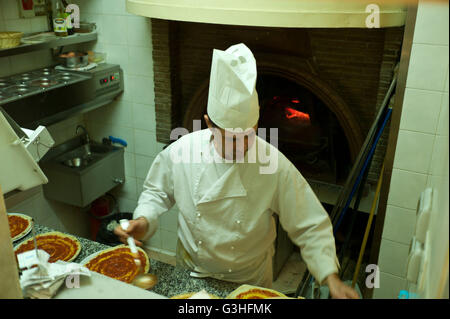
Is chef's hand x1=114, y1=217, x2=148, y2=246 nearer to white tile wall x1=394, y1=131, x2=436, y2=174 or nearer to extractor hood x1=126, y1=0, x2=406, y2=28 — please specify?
extractor hood x1=126, y1=0, x2=406, y2=28

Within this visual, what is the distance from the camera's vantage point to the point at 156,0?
7.54 feet

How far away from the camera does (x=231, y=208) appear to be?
5.18ft

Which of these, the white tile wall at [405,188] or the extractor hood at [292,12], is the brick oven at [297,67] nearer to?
the extractor hood at [292,12]

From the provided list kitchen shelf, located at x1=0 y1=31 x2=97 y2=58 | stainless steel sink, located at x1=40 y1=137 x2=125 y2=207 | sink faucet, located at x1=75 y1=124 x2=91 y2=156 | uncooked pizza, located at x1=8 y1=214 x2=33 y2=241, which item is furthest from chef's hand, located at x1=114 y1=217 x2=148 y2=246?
sink faucet, located at x1=75 y1=124 x2=91 y2=156

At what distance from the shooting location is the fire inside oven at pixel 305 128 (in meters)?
3.01

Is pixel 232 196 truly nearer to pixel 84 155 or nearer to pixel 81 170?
Answer: pixel 81 170

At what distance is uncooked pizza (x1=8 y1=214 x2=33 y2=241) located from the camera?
1.83m

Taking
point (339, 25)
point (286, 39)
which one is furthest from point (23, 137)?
point (286, 39)

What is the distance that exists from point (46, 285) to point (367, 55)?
2.28m

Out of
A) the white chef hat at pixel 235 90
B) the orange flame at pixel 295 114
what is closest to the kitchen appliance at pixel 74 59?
the orange flame at pixel 295 114

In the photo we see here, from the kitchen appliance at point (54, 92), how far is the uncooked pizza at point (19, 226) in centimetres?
73

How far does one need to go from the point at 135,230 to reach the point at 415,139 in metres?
1.28

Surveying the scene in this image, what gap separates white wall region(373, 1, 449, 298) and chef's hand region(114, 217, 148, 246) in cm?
105
